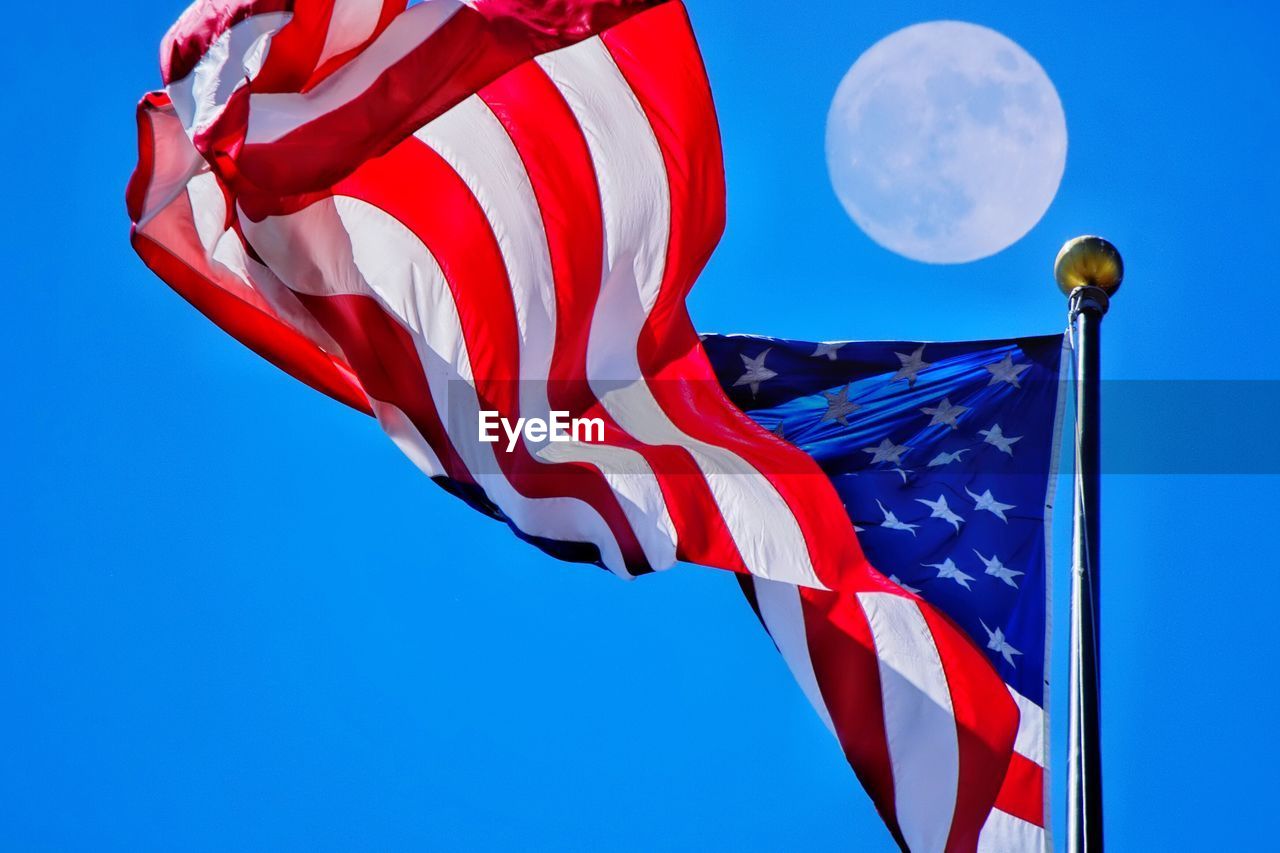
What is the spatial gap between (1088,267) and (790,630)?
276 centimetres

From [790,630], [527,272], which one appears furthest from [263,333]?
[790,630]

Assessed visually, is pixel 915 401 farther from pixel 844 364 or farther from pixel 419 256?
pixel 419 256

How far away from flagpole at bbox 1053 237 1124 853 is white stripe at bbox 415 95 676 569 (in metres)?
2.27

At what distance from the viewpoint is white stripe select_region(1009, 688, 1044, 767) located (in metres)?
10.1

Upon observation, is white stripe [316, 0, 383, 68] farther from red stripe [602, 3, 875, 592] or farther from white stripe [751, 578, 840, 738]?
white stripe [751, 578, 840, 738]

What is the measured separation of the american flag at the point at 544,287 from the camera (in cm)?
961

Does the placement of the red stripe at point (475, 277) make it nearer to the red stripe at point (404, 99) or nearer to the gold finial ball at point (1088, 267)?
the red stripe at point (404, 99)

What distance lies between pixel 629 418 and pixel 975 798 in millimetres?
2868

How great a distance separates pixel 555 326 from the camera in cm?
1051

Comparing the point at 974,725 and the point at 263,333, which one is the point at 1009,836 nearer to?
the point at 974,725

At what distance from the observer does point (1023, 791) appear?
10.1 metres

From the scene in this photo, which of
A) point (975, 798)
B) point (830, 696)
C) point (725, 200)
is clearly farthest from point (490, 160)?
point (975, 798)

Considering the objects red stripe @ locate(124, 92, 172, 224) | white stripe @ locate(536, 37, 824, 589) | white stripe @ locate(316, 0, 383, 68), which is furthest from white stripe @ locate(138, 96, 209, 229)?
white stripe @ locate(536, 37, 824, 589)

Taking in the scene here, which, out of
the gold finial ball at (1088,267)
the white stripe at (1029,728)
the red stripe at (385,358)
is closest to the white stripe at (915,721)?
the white stripe at (1029,728)
